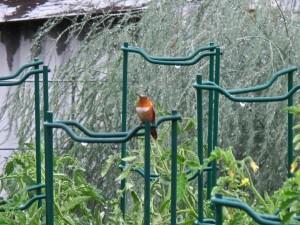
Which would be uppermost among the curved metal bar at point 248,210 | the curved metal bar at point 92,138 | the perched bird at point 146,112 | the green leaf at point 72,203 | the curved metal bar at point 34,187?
the perched bird at point 146,112

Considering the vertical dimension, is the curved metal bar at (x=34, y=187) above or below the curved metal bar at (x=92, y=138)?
below

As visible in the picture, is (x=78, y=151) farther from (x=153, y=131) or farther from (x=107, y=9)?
(x=153, y=131)

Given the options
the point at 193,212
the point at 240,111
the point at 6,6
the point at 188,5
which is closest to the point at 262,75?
the point at 240,111

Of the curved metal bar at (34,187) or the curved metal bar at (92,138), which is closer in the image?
the curved metal bar at (92,138)

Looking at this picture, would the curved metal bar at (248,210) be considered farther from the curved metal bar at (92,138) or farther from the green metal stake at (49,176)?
the green metal stake at (49,176)

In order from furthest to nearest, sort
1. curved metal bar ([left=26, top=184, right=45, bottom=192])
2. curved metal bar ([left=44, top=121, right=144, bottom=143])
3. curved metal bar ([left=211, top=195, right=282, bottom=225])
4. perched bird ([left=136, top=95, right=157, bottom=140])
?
curved metal bar ([left=26, top=184, right=45, bottom=192])
perched bird ([left=136, top=95, right=157, bottom=140])
curved metal bar ([left=44, top=121, right=144, bottom=143])
curved metal bar ([left=211, top=195, right=282, bottom=225])

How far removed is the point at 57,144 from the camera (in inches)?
157

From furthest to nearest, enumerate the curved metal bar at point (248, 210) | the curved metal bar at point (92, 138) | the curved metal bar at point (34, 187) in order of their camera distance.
→ the curved metal bar at point (34, 187) < the curved metal bar at point (92, 138) < the curved metal bar at point (248, 210)

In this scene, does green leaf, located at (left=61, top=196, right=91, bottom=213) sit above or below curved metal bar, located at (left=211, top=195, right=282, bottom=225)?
below

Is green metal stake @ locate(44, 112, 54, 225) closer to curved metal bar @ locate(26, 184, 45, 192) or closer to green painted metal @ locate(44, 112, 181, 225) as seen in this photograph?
green painted metal @ locate(44, 112, 181, 225)

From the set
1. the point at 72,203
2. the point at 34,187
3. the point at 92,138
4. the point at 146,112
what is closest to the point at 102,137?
the point at 92,138

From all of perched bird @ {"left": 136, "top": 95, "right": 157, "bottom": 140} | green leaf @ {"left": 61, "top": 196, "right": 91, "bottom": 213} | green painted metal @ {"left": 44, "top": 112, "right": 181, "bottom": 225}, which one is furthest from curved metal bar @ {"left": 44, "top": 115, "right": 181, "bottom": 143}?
green leaf @ {"left": 61, "top": 196, "right": 91, "bottom": 213}

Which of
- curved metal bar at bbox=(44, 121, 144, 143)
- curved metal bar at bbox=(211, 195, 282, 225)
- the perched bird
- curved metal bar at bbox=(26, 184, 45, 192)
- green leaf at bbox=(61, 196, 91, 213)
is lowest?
green leaf at bbox=(61, 196, 91, 213)

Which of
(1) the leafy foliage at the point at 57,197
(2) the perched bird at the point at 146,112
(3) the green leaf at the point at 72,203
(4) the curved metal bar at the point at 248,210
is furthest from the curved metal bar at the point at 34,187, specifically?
(4) the curved metal bar at the point at 248,210
